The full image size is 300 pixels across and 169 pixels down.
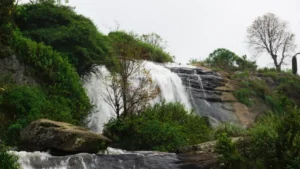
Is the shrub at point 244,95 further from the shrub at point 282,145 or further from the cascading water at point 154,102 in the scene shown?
the shrub at point 282,145

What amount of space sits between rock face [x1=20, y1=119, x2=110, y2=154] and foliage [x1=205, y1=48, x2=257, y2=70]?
69.2 feet

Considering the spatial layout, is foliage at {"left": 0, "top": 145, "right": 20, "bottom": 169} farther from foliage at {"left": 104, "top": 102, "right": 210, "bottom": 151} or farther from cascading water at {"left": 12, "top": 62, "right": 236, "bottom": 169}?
foliage at {"left": 104, "top": 102, "right": 210, "bottom": 151}

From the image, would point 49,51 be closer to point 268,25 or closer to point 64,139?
point 64,139

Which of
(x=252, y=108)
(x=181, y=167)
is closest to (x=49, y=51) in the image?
(x=181, y=167)

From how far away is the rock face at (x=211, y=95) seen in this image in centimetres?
2341

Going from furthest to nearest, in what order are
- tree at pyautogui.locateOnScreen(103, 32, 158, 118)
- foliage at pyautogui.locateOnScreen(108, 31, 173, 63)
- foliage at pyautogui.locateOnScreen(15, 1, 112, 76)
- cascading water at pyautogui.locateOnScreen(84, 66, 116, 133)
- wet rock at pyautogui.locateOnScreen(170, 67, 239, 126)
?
foliage at pyautogui.locateOnScreen(108, 31, 173, 63)
wet rock at pyautogui.locateOnScreen(170, 67, 239, 126)
foliage at pyautogui.locateOnScreen(15, 1, 112, 76)
cascading water at pyautogui.locateOnScreen(84, 66, 116, 133)
tree at pyautogui.locateOnScreen(103, 32, 158, 118)

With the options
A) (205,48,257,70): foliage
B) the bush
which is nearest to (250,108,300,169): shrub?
the bush

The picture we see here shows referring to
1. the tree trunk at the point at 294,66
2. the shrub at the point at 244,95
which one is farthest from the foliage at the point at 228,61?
the shrub at the point at 244,95

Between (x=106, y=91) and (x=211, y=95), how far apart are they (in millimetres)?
7564

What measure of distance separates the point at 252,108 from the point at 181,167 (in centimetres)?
1535

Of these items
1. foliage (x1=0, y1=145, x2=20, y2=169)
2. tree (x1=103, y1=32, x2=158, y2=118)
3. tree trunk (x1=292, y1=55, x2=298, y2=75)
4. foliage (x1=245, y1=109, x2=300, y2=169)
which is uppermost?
tree trunk (x1=292, y1=55, x2=298, y2=75)

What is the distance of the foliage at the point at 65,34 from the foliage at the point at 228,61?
1416cm

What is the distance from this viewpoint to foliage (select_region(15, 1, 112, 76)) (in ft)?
62.5

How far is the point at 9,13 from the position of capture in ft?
42.8
